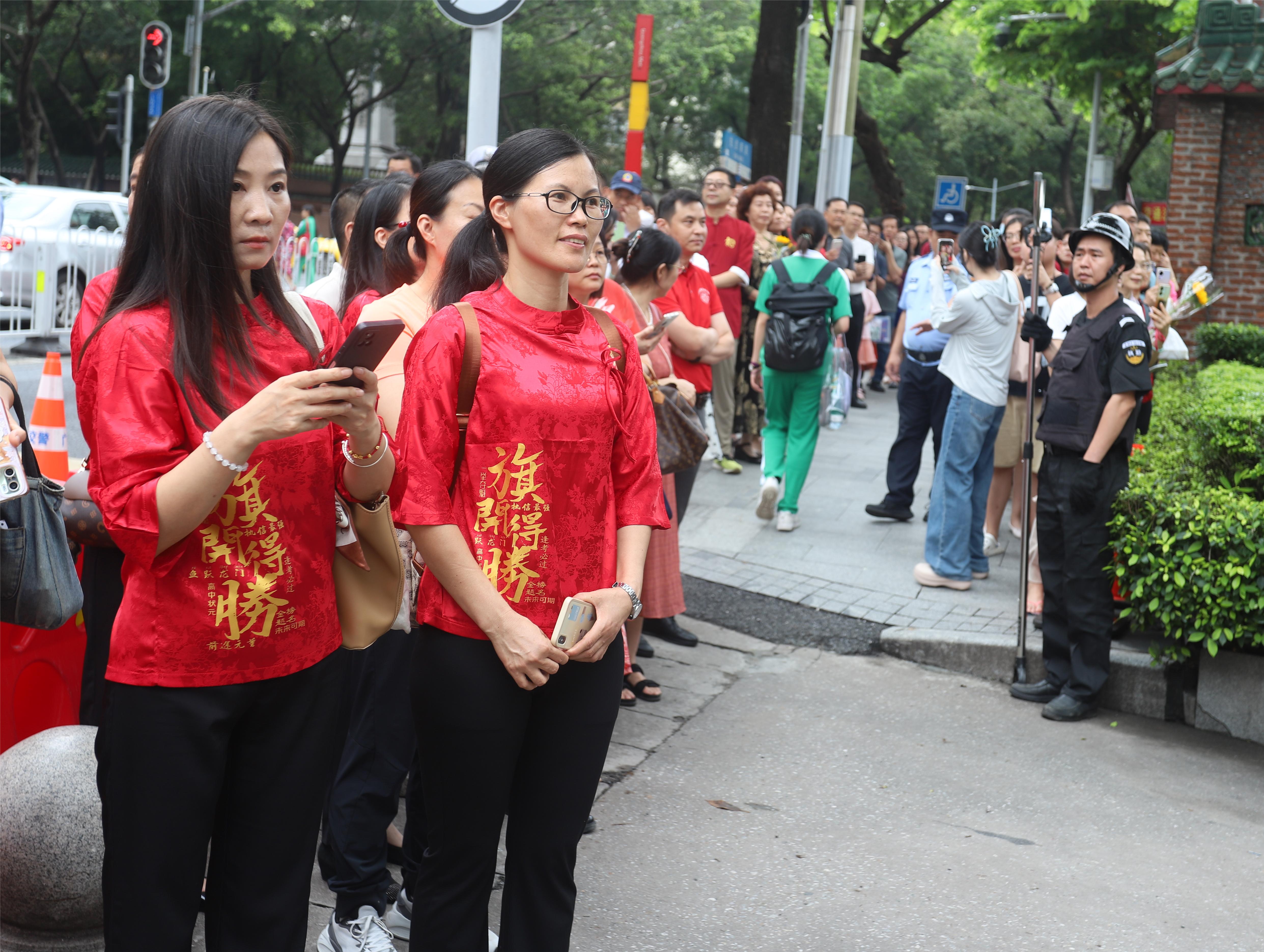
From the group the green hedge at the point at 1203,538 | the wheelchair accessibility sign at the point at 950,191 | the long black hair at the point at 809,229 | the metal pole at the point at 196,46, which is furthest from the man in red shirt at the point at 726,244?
the metal pole at the point at 196,46

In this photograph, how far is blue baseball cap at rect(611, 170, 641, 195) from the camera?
9367 mm

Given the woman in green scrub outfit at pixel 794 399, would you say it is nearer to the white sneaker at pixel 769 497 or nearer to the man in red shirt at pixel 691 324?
the white sneaker at pixel 769 497

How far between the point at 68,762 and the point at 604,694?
4.84 ft

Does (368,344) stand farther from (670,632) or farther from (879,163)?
(879,163)

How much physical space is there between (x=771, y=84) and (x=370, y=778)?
1381 cm

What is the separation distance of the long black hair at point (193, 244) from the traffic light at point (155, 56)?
1687cm

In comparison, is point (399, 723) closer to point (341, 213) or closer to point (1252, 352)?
point (341, 213)

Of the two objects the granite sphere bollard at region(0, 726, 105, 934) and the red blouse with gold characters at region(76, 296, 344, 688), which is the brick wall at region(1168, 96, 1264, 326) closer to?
the granite sphere bollard at region(0, 726, 105, 934)

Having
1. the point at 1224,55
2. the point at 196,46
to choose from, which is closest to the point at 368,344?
the point at 1224,55

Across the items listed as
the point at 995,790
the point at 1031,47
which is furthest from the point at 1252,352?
the point at 1031,47

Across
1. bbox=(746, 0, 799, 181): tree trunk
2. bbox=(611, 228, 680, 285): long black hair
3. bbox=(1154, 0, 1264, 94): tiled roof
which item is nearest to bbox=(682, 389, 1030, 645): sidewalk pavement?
bbox=(611, 228, 680, 285): long black hair

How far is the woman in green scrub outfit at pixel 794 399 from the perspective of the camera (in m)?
8.23

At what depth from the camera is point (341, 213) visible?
505 centimetres

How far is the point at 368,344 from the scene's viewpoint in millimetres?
2168
